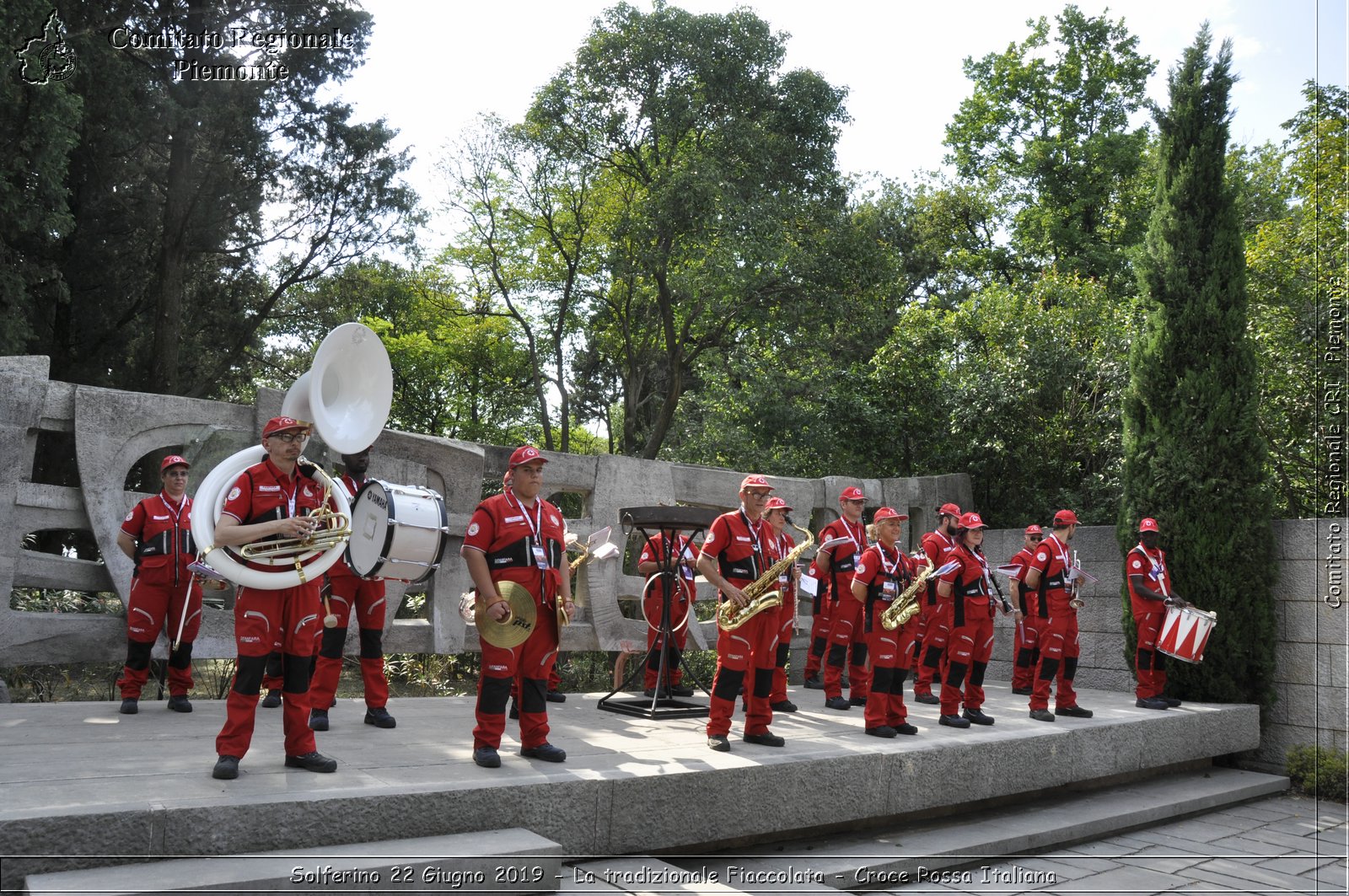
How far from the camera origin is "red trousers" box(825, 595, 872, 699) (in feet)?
31.0

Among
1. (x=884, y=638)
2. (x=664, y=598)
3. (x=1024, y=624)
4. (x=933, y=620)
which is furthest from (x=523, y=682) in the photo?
(x=1024, y=624)

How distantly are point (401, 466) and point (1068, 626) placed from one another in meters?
6.86

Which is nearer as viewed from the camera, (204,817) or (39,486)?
(204,817)

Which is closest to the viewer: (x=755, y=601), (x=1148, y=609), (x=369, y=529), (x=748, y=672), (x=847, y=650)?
(x=369, y=529)

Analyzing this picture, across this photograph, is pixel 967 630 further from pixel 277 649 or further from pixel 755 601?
pixel 277 649

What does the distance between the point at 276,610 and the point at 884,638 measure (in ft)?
15.8

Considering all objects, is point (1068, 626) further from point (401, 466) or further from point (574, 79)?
point (574, 79)

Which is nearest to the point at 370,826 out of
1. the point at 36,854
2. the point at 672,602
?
the point at 36,854

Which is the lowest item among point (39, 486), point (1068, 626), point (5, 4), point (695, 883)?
point (695, 883)

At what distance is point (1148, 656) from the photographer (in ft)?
36.8

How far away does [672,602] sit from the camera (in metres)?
9.10

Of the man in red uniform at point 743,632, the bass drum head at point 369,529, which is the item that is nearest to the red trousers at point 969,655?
the man in red uniform at point 743,632

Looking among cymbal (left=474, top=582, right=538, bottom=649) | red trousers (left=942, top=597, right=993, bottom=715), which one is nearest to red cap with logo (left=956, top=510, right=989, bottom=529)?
red trousers (left=942, top=597, right=993, bottom=715)

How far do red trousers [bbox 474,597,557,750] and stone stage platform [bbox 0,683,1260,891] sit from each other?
8.7 inches
